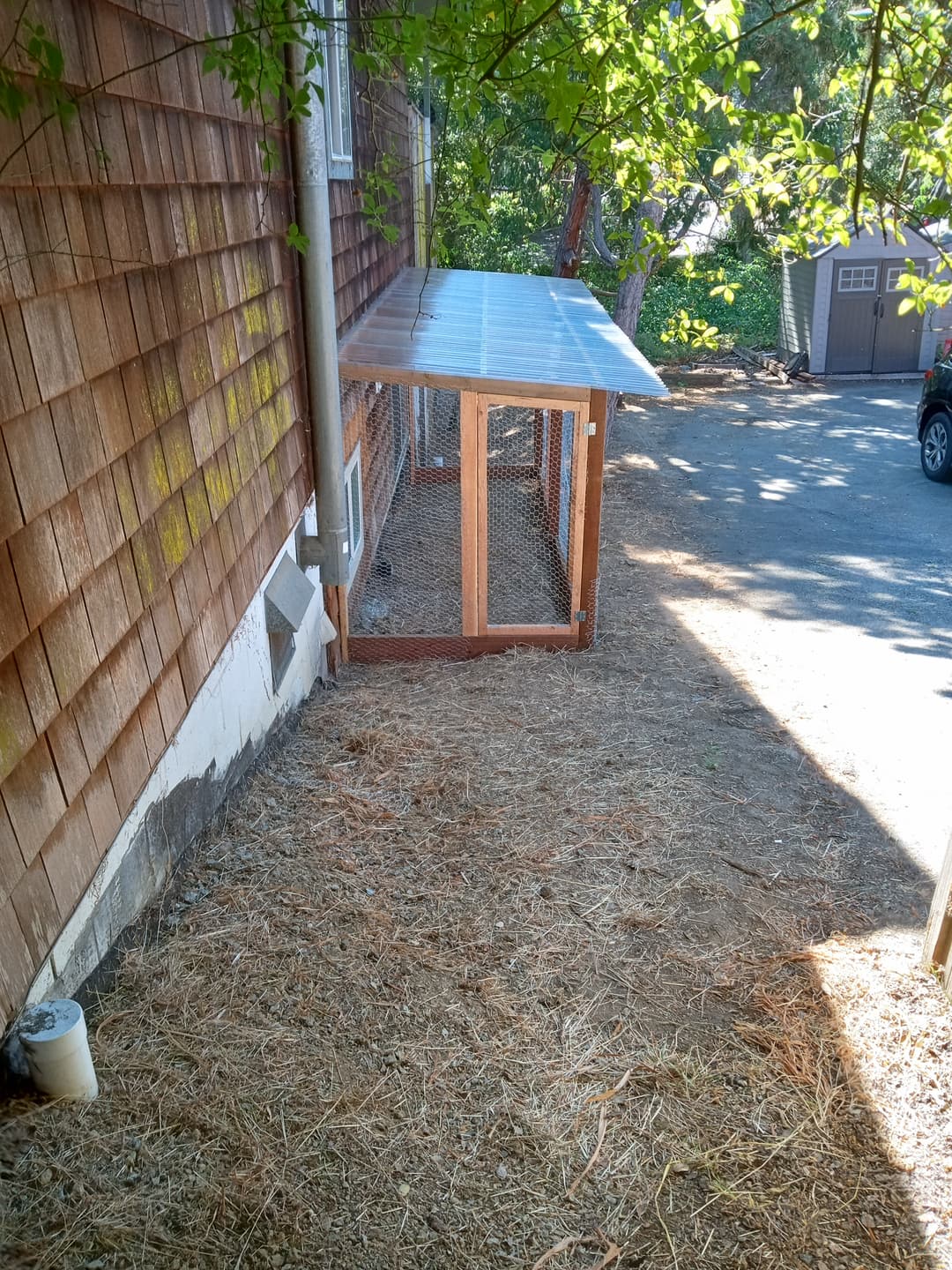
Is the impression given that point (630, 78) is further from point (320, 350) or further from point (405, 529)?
point (405, 529)

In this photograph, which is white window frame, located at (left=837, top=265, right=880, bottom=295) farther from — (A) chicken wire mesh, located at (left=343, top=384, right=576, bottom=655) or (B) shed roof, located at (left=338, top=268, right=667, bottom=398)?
(A) chicken wire mesh, located at (left=343, top=384, right=576, bottom=655)

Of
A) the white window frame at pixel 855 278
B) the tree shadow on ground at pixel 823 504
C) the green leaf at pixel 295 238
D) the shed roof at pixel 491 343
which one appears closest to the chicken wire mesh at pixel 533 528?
the shed roof at pixel 491 343

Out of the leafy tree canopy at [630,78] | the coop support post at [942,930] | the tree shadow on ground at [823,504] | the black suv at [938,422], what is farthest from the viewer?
the black suv at [938,422]

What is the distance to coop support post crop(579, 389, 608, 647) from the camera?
224 inches

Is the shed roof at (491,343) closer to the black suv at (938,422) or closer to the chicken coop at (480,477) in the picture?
the chicken coop at (480,477)

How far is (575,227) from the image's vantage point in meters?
11.8

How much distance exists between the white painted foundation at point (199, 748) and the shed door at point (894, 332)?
1388 cm

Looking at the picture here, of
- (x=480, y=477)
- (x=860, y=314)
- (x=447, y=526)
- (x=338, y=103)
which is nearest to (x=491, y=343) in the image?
(x=480, y=477)

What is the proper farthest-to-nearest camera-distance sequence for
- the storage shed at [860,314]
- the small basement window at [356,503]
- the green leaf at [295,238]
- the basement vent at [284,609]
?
the storage shed at [860,314] → the small basement window at [356,503] → the basement vent at [284,609] → the green leaf at [295,238]

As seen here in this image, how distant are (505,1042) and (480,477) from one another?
3560 millimetres

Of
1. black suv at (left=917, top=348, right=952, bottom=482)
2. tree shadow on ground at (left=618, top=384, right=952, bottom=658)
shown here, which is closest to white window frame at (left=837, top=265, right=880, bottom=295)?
tree shadow on ground at (left=618, top=384, right=952, bottom=658)

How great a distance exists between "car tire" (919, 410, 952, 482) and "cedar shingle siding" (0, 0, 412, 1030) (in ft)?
29.0

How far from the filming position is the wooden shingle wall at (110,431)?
192cm

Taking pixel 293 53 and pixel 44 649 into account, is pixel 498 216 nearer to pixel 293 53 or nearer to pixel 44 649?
pixel 293 53
